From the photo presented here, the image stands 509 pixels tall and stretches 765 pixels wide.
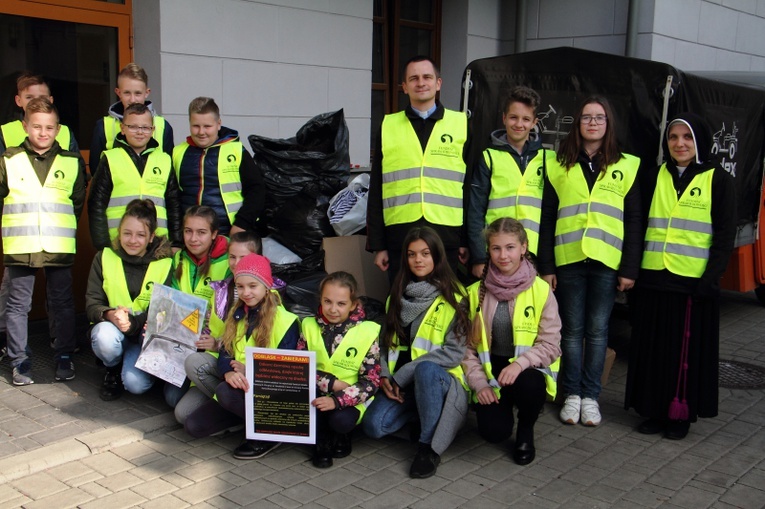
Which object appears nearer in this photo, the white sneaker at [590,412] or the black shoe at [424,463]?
the black shoe at [424,463]

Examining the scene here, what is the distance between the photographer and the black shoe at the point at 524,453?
439 centimetres

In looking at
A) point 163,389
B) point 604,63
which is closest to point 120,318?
point 163,389

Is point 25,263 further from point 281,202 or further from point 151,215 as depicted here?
point 281,202

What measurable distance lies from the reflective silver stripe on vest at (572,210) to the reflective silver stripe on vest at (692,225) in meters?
0.51

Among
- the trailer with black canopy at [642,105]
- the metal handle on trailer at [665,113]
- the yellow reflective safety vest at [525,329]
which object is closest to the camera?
the yellow reflective safety vest at [525,329]

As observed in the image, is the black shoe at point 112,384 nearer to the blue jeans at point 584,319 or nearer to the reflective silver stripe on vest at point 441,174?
the reflective silver stripe on vest at point 441,174

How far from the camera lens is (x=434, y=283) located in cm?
458

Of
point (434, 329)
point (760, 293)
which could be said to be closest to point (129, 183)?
point (434, 329)

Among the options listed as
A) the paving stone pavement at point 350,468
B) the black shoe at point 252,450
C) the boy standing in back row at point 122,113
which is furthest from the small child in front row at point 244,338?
the boy standing in back row at point 122,113

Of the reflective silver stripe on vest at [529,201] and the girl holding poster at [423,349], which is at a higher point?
the reflective silver stripe on vest at [529,201]

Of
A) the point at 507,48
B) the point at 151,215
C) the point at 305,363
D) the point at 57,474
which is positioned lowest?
the point at 57,474

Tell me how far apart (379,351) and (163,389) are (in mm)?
1500

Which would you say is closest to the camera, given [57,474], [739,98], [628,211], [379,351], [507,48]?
[57,474]

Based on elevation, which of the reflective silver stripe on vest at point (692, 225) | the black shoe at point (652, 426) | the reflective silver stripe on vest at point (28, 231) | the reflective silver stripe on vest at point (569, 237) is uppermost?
the reflective silver stripe on vest at point (692, 225)
